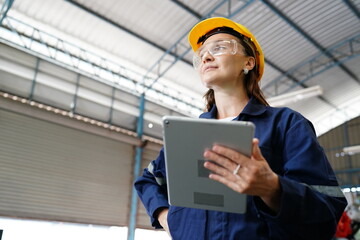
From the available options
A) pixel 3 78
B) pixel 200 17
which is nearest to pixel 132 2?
pixel 200 17

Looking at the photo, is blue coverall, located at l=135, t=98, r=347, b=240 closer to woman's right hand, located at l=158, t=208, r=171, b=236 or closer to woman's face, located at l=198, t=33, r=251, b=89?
woman's right hand, located at l=158, t=208, r=171, b=236

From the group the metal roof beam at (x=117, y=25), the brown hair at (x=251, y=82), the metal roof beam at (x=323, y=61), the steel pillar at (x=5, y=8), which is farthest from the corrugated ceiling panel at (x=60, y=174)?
the brown hair at (x=251, y=82)

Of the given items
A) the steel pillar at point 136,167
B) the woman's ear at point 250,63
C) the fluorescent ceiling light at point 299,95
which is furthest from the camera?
the steel pillar at point 136,167

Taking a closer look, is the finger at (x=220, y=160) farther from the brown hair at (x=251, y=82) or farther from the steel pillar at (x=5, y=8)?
the steel pillar at (x=5, y=8)

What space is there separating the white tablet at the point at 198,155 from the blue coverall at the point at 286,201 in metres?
0.13

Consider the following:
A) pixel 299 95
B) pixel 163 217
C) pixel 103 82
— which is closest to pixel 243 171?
pixel 163 217

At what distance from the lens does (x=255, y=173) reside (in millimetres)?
1162

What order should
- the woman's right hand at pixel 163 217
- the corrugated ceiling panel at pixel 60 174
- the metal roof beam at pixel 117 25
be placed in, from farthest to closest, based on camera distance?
the metal roof beam at pixel 117 25 → the corrugated ceiling panel at pixel 60 174 → the woman's right hand at pixel 163 217

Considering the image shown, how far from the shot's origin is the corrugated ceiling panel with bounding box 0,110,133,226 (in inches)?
400

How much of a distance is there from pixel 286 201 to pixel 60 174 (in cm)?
1102

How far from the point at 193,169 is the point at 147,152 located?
12846mm

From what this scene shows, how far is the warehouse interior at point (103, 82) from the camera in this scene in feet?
34.9

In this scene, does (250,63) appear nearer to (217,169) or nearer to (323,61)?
(217,169)

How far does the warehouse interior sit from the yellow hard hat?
363 inches
